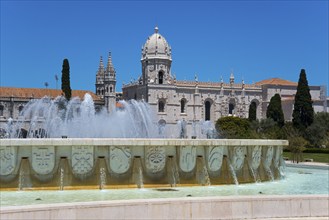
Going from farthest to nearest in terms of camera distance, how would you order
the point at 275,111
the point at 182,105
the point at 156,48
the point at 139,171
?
1. the point at 182,105
2. the point at 156,48
3. the point at 275,111
4. the point at 139,171

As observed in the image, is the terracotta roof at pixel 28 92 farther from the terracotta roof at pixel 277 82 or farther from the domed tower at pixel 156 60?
Answer: the terracotta roof at pixel 277 82

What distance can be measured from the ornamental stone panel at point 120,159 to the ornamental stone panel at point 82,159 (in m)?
0.48

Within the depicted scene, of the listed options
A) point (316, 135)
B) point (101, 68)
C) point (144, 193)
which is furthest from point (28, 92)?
point (144, 193)

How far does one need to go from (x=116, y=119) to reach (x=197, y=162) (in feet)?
78.0

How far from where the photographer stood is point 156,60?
238 ft

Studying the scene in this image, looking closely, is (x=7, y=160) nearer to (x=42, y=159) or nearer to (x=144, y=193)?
(x=42, y=159)

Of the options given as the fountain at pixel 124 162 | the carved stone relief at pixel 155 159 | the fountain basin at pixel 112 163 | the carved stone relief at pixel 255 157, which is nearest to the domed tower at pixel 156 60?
the carved stone relief at pixel 255 157

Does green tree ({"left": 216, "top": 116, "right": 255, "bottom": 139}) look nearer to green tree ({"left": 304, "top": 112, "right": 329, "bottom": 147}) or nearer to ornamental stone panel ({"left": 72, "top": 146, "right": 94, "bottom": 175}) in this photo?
green tree ({"left": 304, "top": 112, "right": 329, "bottom": 147})

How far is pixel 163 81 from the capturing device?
72625 millimetres

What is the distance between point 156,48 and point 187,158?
6170cm

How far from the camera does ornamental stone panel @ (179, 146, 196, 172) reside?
41.2 ft

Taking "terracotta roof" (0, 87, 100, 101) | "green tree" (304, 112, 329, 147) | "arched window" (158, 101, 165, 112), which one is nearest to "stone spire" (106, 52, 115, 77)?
"terracotta roof" (0, 87, 100, 101)

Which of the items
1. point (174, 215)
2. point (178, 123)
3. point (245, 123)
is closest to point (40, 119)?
point (178, 123)

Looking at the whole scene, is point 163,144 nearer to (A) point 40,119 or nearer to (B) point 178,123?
(A) point 40,119
